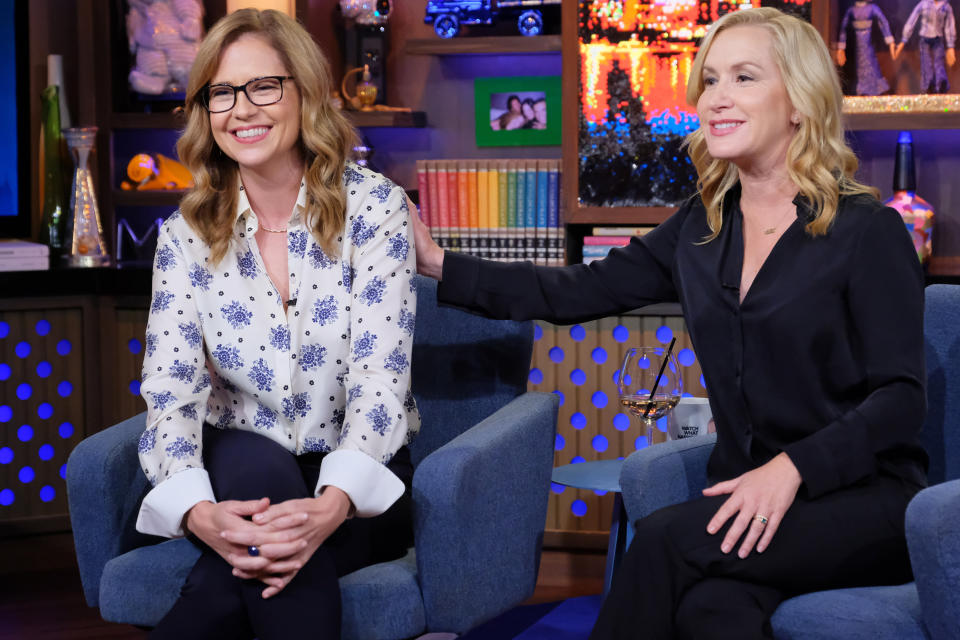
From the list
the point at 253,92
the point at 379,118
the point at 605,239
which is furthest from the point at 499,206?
the point at 253,92

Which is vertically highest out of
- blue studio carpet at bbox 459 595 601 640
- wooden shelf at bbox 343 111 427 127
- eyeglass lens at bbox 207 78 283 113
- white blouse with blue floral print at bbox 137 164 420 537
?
wooden shelf at bbox 343 111 427 127

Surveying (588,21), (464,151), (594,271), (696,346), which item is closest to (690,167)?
(588,21)

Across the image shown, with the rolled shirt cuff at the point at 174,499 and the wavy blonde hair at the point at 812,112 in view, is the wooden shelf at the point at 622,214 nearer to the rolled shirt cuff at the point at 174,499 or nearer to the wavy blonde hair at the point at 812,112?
the wavy blonde hair at the point at 812,112

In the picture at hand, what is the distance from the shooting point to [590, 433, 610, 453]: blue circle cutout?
3.29 meters

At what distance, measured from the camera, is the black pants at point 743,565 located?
5.52 feet

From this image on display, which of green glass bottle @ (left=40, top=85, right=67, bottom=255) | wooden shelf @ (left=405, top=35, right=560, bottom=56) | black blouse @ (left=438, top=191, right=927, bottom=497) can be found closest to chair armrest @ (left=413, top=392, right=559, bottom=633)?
black blouse @ (left=438, top=191, right=927, bottom=497)

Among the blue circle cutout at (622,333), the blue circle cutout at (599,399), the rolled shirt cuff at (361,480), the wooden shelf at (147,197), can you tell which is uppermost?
the wooden shelf at (147,197)

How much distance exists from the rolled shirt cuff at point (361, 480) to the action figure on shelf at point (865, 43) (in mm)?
2020

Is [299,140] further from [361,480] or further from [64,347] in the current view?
[64,347]

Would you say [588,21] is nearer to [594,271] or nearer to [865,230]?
[594,271]

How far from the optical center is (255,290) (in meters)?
2.04

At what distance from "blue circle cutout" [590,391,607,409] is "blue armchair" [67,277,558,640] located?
97 cm

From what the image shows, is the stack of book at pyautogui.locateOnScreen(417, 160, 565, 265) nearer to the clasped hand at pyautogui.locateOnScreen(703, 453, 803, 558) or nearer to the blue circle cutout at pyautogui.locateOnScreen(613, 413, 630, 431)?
the blue circle cutout at pyautogui.locateOnScreen(613, 413, 630, 431)

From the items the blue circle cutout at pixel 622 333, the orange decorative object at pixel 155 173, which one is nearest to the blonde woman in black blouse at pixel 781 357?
the blue circle cutout at pixel 622 333
